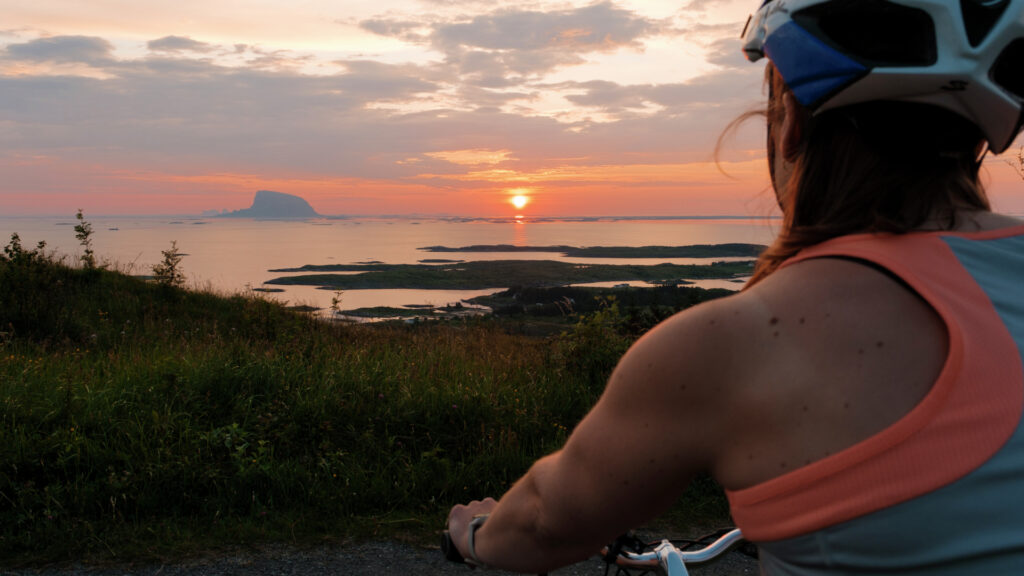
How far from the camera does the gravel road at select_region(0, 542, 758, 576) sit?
3.65 m

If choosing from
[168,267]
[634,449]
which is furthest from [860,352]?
[168,267]

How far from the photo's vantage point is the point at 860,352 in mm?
882

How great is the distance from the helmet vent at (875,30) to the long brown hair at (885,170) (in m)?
0.07

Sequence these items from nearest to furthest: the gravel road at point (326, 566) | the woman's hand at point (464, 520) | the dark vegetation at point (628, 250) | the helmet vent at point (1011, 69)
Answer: the helmet vent at point (1011, 69), the woman's hand at point (464, 520), the gravel road at point (326, 566), the dark vegetation at point (628, 250)

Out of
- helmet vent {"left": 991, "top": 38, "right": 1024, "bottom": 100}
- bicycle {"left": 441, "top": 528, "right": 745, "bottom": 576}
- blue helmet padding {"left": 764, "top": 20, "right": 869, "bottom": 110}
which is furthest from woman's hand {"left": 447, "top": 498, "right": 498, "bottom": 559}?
helmet vent {"left": 991, "top": 38, "right": 1024, "bottom": 100}

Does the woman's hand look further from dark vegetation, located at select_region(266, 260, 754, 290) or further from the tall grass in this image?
dark vegetation, located at select_region(266, 260, 754, 290)

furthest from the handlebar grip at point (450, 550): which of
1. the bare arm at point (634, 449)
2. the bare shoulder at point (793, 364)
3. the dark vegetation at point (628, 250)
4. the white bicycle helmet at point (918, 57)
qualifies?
the dark vegetation at point (628, 250)

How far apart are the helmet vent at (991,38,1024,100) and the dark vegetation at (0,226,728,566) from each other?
371cm

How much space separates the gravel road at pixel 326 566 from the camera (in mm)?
3646

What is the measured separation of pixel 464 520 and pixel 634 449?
0.67 m

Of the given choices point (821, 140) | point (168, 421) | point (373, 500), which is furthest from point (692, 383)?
point (168, 421)

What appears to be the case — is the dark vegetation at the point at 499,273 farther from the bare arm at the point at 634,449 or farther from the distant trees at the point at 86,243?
the bare arm at the point at 634,449

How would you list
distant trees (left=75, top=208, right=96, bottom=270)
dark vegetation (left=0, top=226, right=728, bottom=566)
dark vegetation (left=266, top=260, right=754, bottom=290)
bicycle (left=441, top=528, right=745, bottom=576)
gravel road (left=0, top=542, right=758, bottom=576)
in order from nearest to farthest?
bicycle (left=441, top=528, right=745, bottom=576)
gravel road (left=0, top=542, right=758, bottom=576)
dark vegetation (left=0, top=226, right=728, bottom=566)
distant trees (left=75, top=208, right=96, bottom=270)
dark vegetation (left=266, top=260, right=754, bottom=290)

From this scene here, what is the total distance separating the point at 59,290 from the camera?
36.7 ft
